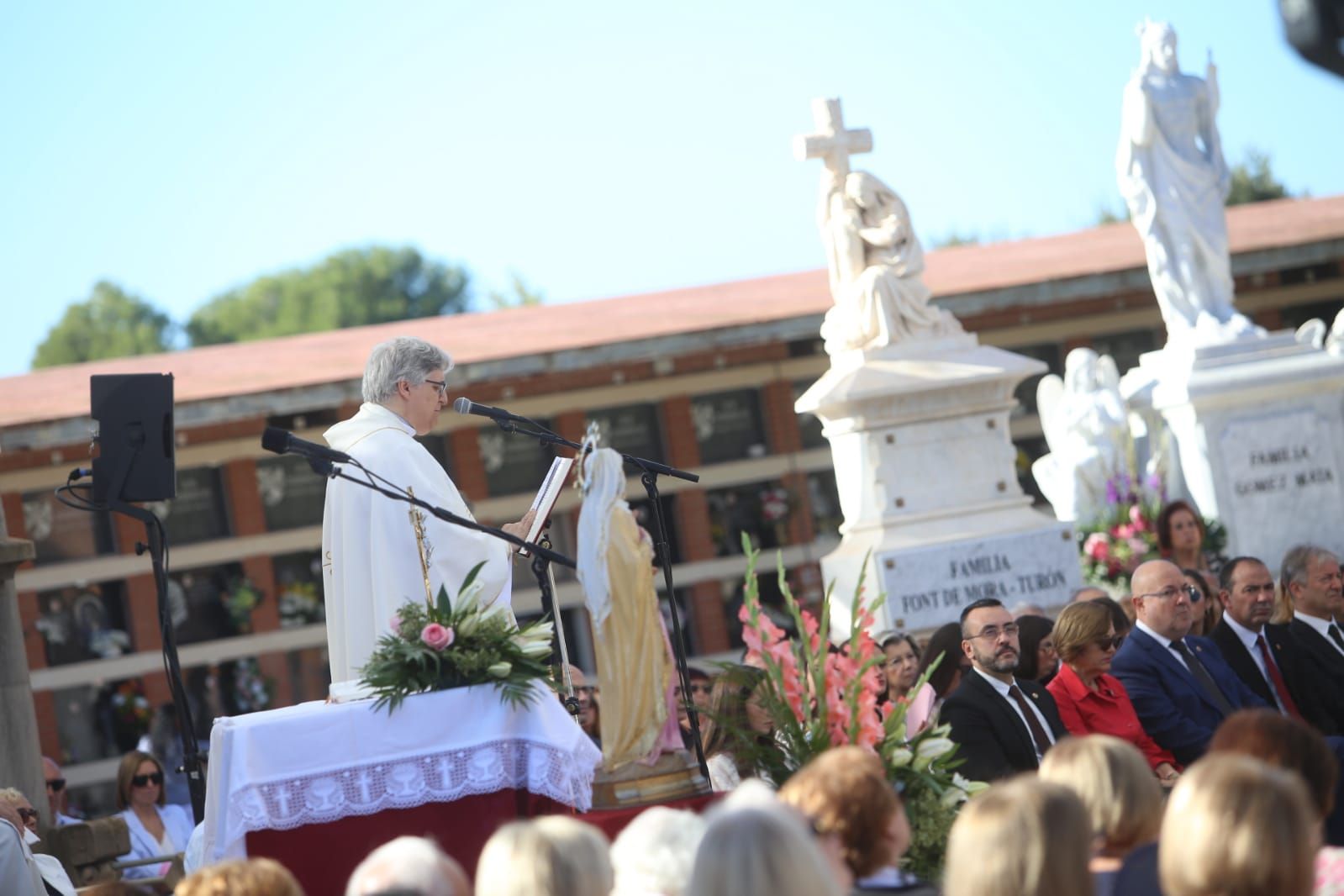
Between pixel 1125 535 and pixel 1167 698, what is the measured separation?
169 inches

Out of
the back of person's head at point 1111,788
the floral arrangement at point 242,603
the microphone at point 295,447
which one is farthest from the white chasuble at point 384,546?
the floral arrangement at point 242,603

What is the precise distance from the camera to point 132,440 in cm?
690

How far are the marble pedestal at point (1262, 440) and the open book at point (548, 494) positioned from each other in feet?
21.9

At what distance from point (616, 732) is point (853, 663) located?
2.41 feet

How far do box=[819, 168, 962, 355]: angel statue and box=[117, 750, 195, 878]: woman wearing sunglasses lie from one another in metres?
4.22

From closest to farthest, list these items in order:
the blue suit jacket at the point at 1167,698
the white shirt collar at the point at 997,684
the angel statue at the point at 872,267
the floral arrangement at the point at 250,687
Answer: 1. the white shirt collar at the point at 997,684
2. the blue suit jacket at the point at 1167,698
3. the angel statue at the point at 872,267
4. the floral arrangement at the point at 250,687

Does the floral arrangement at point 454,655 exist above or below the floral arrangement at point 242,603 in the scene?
below

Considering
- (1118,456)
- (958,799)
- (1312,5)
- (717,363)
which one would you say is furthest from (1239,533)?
(1312,5)

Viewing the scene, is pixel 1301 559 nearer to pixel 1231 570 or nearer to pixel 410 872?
pixel 1231 570

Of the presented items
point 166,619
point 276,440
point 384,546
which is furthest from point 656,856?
point 166,619

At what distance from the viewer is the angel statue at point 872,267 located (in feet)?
32.4

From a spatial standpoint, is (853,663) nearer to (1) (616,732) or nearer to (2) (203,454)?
(1) (616,732)

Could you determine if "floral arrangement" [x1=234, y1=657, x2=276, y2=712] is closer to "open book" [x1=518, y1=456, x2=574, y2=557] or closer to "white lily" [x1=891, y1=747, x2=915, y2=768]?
"open book" [x1=518, y1=456, x2=574, y2=557]

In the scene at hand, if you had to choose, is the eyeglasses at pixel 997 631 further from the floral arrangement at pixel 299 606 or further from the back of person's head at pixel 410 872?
the floral arrangement at pixel 299 606
